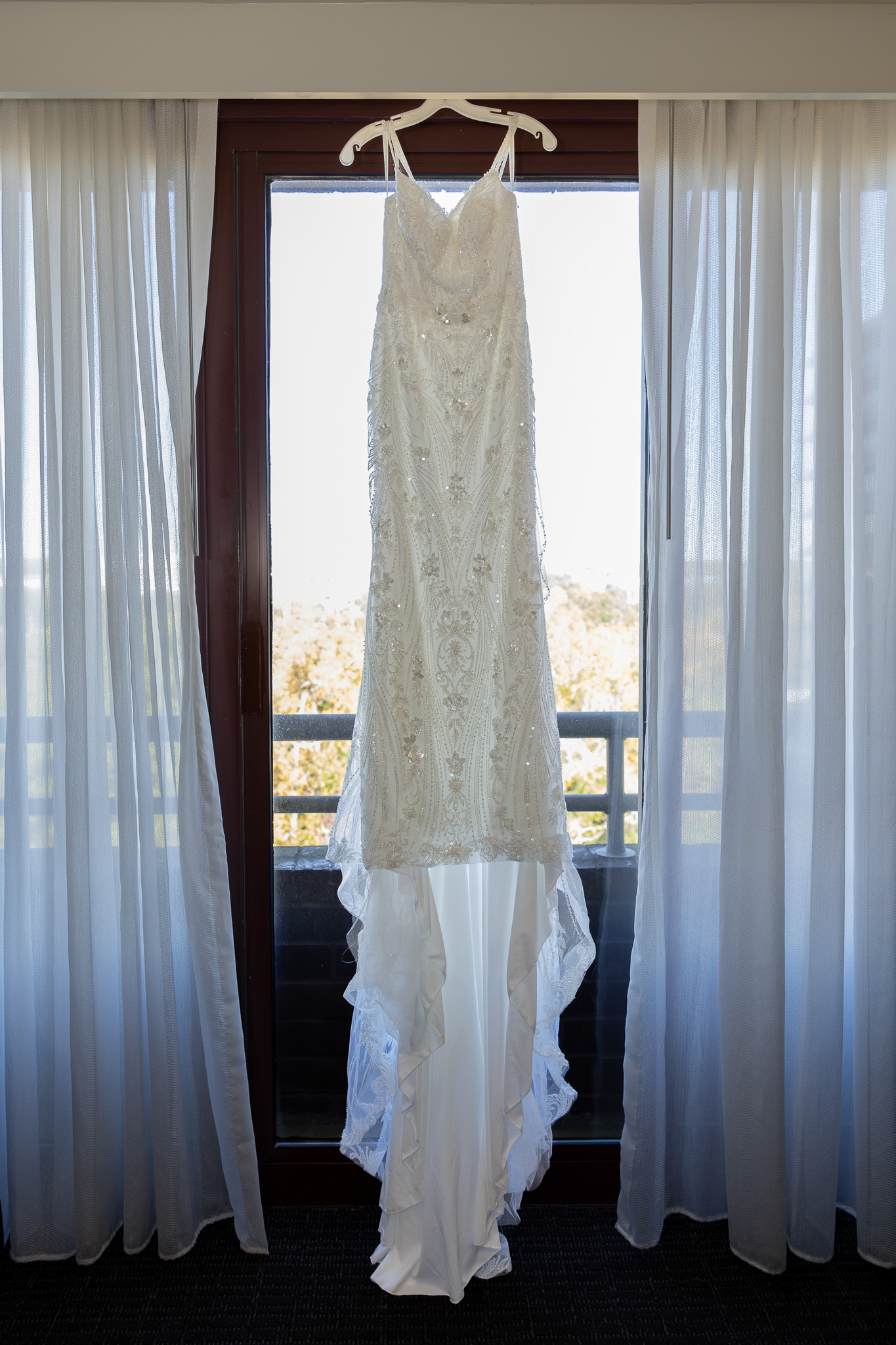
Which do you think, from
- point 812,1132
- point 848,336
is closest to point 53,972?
point 812,1132

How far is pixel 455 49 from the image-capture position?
1644 mm

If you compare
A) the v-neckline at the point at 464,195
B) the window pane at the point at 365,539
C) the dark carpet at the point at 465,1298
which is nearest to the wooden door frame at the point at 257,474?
the window pane at the point at 365,539

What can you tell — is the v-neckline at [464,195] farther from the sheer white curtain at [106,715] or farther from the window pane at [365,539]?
the sheer white curtain at [106,715]

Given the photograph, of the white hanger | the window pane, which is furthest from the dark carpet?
the white hanger

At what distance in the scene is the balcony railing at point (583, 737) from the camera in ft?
6.09

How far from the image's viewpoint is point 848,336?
1714 mm

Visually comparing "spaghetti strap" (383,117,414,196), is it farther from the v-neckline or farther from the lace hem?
the lace hem

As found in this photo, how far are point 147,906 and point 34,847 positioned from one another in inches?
11.2

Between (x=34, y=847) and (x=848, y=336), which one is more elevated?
(x=848, y=336)

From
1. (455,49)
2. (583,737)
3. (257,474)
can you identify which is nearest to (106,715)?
(257,474)

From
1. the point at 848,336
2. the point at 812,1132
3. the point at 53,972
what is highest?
the point at 848,336

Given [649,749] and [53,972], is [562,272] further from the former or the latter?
[53,972]

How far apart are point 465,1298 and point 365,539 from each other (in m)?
1.57

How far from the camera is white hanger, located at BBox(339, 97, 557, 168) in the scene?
5.22 feet
